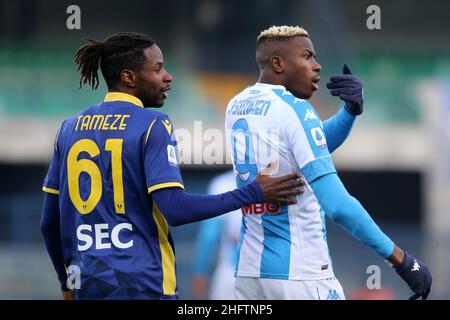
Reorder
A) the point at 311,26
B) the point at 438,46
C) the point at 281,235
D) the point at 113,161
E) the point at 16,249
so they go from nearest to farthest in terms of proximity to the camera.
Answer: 1. the point at 113,161
2. the point at 281,235
3. the point at 16,249
4. the point at 311,26
5. the point at 438,46

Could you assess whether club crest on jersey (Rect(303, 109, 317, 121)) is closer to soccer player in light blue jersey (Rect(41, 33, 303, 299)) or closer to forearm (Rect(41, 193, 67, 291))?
soccer player in light blue jersey (Rect(41, 33, 303, 299))

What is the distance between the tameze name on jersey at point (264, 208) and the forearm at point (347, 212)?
0.98ft

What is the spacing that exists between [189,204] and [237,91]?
15.0m

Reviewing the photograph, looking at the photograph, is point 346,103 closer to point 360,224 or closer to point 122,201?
point 360,224

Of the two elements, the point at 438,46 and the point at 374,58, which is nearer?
the point at 374,58

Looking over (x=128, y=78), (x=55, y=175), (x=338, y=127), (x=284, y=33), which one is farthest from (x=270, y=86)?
(x=55, y=175)

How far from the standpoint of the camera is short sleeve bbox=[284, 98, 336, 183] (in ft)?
15.8

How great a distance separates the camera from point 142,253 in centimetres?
457

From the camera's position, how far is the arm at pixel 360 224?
473cm

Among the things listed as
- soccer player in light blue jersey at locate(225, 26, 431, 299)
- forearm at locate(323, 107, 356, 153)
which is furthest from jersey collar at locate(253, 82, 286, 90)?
forearm at locate(323, 107, 356, 153)

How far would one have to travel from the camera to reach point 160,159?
452 centimetres

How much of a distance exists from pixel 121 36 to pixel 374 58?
17883mm
